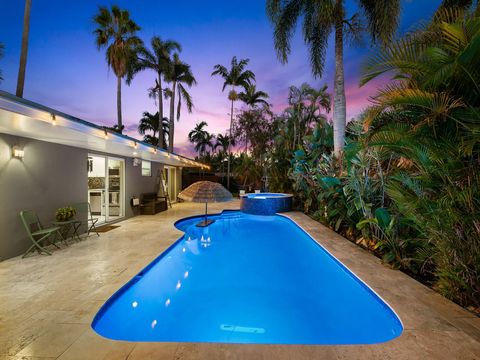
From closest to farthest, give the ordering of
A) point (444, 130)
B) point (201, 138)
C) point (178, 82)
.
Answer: point (444, 130) → point (178, 82) → point (201, 138)

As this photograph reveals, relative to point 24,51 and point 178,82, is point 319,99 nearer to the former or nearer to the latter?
point 178,82

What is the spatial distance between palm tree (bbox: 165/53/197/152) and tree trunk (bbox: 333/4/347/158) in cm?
1200

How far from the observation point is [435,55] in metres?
2.34

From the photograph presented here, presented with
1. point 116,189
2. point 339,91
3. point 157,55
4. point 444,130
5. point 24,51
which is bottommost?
point 116,189

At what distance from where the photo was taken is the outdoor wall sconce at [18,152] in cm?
469

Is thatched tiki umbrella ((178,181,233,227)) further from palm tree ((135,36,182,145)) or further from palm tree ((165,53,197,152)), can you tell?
palm tree ((135,36,182,145))

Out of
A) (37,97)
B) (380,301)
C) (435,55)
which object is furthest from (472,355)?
(37,97)

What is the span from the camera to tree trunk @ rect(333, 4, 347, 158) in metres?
7.94

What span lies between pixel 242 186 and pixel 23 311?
1737cm

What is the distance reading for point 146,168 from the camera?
1109 centimetres

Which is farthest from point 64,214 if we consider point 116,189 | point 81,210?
point 116,189

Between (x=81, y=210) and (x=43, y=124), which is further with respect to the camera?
(x=81, y=210)

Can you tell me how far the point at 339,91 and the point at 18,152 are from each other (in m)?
9.21

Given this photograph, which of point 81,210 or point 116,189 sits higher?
point 116,189
